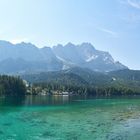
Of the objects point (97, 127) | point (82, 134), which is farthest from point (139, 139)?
point (97, 127)

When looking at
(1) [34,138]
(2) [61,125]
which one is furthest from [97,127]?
(1) [34,138]

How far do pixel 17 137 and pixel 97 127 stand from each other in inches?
774

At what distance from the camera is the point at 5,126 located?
229ft

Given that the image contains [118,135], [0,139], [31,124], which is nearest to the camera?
[0,139]

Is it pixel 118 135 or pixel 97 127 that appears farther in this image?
pixel 97 127

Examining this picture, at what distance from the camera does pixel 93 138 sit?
186ft

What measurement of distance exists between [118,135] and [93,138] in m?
5.91

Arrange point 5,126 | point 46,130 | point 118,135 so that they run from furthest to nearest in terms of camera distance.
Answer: point 5,126 → point 46,130 → point 118,135

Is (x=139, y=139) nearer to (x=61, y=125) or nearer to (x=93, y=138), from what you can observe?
(x=93, y=138)

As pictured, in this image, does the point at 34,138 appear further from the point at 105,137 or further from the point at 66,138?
the point at 105,137

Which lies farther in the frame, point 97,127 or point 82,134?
point 97,127

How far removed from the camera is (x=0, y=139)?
5453 centimetres

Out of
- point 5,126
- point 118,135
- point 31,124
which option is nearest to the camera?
point 118,135

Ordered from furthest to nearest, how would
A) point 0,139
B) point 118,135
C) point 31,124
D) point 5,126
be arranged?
point 31,124, point 5,126, point 118,135, point 0,139
